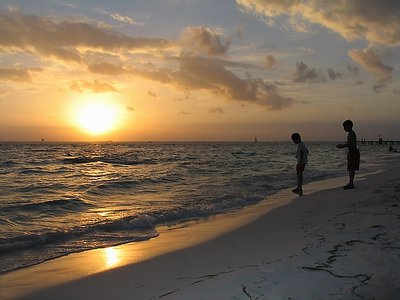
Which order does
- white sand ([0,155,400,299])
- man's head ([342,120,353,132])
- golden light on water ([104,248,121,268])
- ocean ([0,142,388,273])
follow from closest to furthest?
white sand ([0,155,400,299]) → golden light on water ([104,248,121,268]) → ocean ([0,142,388,273]) → man's head ([342,120,353,132])

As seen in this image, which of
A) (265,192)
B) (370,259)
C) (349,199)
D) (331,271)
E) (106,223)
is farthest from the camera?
(265,192)

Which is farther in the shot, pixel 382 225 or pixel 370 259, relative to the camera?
pixel 382 225

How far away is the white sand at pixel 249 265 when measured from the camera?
366cm

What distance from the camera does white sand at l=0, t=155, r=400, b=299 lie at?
3656 mm

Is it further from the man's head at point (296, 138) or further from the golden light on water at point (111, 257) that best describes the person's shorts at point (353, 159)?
the golden light on water at point (111, 257)

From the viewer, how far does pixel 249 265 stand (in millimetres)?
4855

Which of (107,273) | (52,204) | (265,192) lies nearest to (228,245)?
(107,273)

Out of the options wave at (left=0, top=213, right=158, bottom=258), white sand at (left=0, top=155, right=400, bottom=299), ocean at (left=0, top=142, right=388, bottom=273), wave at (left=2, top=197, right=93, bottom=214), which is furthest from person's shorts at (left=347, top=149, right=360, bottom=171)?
wave at (left=2, top=197, right=93, bottom=214)

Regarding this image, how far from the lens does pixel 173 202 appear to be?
1232 centimetres

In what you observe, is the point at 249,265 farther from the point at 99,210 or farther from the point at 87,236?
the point at 99,210

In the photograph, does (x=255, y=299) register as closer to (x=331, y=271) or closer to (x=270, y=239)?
(x=331, y=271)

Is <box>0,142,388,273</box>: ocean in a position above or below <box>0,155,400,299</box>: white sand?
below

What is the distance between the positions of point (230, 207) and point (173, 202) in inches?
75.9

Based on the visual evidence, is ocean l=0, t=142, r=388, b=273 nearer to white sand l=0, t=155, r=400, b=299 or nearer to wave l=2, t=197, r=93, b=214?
wave l=2, t=197, r=93, b=214
